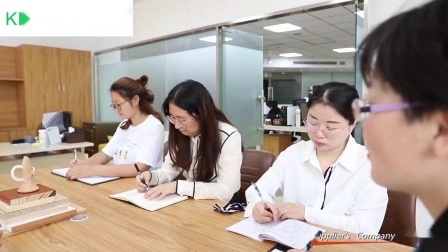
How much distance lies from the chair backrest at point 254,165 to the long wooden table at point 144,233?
537 millimetres

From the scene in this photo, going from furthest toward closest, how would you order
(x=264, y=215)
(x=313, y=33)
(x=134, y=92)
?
(x=313, y=33), (x=134, y=92), (x=264, y=215)

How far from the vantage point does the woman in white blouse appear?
1153 mm

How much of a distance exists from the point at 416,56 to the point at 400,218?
3.87 ft

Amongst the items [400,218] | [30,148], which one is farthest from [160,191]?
[30,148]

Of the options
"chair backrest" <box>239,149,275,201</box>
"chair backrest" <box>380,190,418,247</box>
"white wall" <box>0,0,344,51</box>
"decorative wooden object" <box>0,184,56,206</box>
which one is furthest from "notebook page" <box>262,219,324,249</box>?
"white wall" <box>0,0,344,51</box>

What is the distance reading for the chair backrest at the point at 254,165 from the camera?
1886mm

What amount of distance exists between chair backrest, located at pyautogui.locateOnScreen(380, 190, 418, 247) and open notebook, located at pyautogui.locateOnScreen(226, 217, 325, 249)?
0.51 m

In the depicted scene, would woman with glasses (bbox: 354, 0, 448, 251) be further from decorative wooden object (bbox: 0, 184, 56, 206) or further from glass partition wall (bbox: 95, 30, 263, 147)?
glass partition wall (bbox: 95, 30, 263, 147)

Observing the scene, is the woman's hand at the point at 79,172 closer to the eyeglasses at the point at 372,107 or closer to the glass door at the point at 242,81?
the eyeglasses at the point at 372,107

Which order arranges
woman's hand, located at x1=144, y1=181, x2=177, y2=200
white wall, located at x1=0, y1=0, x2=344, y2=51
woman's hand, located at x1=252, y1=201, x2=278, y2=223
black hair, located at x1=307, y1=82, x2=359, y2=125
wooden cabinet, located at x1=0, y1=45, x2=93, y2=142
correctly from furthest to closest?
wooden cabinet, located at x1=0, y1=45, x2=93, y2=142 < white wall, located at x1=0, y1=0, x2=344, y2=51 < woman's hand, located at x1=144, y1=181, x2=177, y2=200 < black hair, located at x1=307, y1=82, x2=359, y2=125 < woman's hand, located at x1=252, y1=201, x2=278, y2=223

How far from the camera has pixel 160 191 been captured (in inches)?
57.5

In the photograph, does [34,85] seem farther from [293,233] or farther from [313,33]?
[313,33]

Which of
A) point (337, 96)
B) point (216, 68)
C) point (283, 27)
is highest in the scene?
point (283, 27)

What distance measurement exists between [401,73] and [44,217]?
1.27 meters
